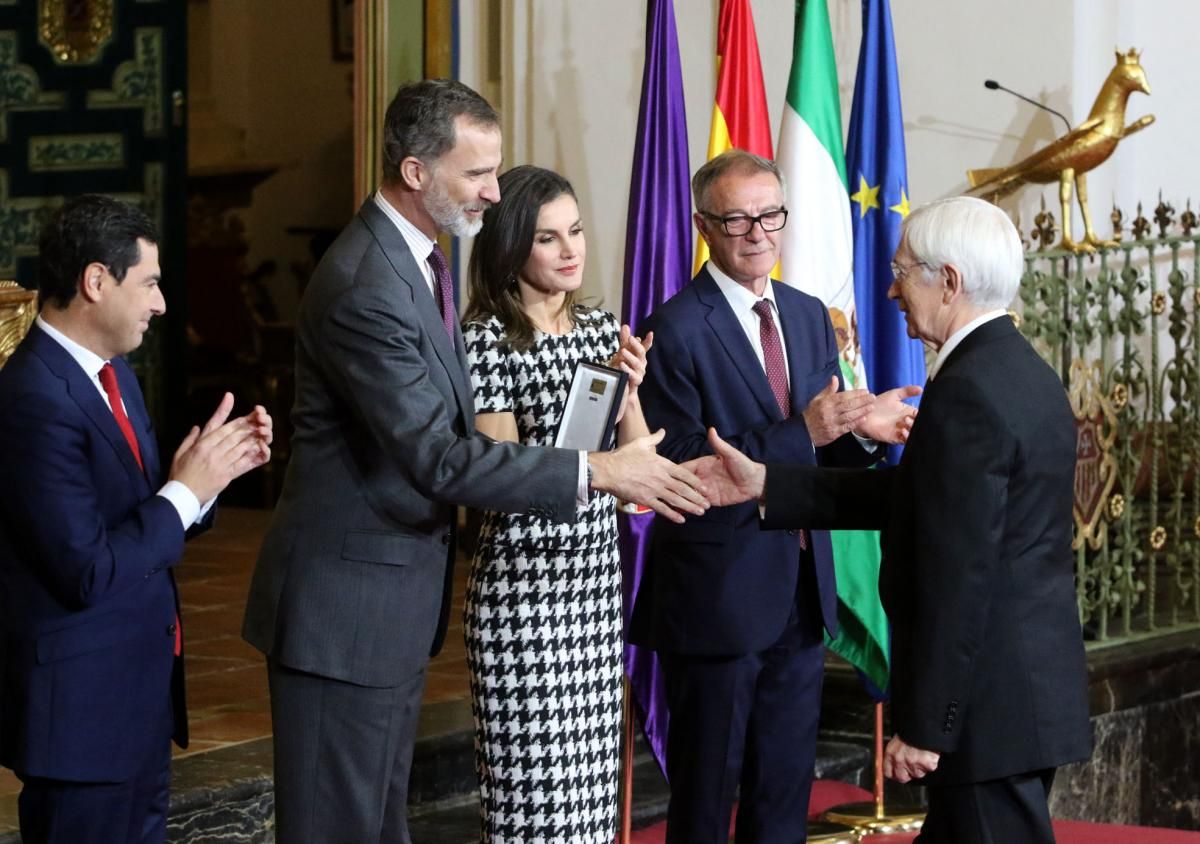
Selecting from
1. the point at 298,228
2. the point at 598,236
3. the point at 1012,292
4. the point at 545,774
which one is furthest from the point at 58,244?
the point at 298,228

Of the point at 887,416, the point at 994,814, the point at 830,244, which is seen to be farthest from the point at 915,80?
the point at 994,814

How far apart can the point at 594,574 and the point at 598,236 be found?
3.90 meters

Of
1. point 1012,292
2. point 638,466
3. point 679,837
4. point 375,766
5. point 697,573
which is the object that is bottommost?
point 679,837

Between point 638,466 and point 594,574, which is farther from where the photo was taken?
point 594,574

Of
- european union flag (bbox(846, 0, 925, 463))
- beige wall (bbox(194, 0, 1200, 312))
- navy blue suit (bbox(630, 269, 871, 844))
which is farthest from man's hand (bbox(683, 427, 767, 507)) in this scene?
beige wall (bbox(194, 0, 1200, 312))

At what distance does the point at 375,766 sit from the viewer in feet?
10.1

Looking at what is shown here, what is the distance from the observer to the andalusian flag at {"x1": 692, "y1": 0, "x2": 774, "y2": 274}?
538 centimetres

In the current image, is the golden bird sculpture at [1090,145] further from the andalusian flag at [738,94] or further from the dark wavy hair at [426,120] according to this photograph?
the dark wavy hair at [426,120]

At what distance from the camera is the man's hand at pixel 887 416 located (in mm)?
3811

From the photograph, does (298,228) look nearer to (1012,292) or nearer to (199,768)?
(199,768)

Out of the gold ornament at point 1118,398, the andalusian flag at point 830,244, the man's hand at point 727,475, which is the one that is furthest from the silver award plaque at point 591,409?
the gold ornament at point 1118,398

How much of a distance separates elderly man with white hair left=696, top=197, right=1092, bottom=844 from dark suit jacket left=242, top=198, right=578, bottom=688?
0.62m

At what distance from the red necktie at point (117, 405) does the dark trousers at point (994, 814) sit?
4.82 ft

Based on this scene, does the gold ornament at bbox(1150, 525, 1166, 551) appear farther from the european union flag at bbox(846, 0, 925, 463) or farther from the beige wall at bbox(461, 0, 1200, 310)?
the european union flag at bbox(846, 0, 925, 463)
